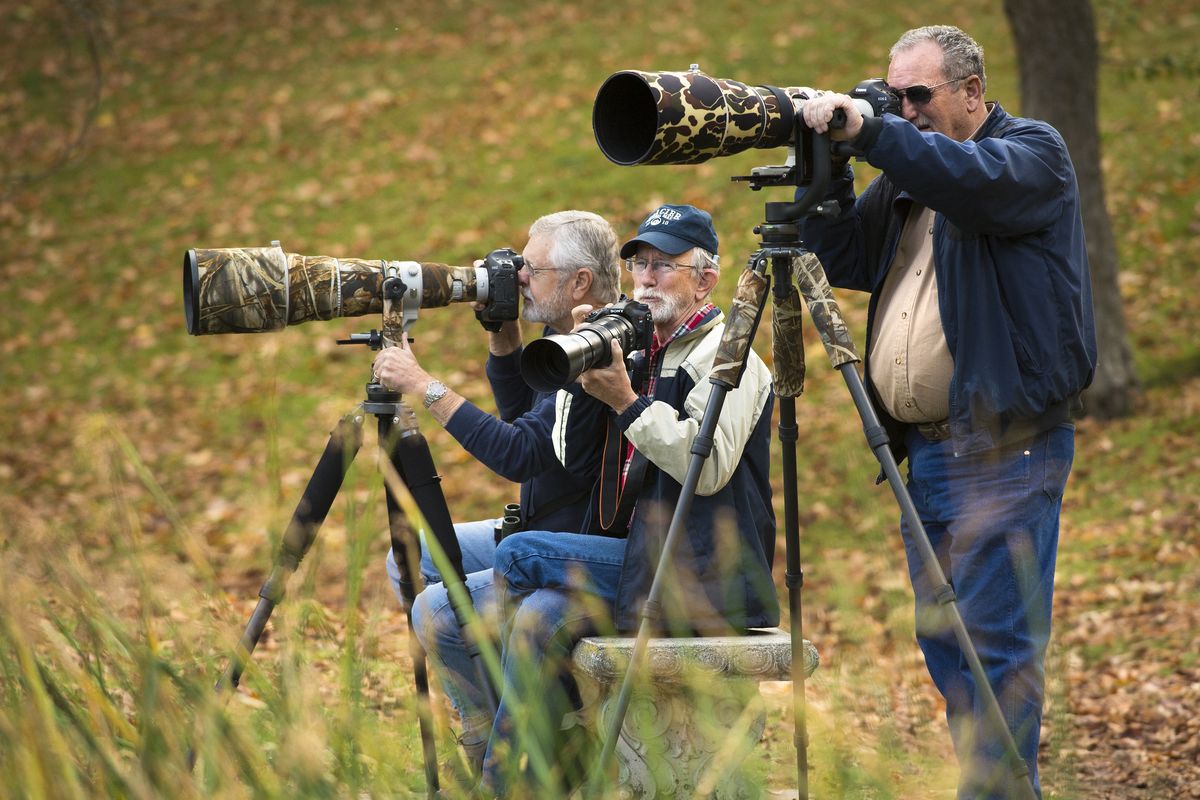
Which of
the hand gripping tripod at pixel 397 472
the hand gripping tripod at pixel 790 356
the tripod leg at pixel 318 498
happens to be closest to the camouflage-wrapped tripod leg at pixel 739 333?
the hand gripping tripod at pixel 790 356

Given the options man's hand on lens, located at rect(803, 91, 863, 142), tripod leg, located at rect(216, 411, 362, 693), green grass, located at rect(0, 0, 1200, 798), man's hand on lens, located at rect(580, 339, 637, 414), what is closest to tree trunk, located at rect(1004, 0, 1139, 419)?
green grass, located at rect(0, 0, 1200, 798)

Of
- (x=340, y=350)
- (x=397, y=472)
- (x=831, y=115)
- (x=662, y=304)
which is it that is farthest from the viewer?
(x=340, y=350)

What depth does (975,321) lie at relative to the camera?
2.76m

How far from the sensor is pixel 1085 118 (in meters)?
7.60

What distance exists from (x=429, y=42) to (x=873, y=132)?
38.7 feet

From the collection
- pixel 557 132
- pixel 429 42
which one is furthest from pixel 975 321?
pixel 429 42

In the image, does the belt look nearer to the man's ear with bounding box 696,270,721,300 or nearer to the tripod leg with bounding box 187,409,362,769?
the man's ear with bounding box 696,270,721,300

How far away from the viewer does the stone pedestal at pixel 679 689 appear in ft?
9.34

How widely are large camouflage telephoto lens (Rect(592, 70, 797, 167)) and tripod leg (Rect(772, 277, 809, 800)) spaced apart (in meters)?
0.30

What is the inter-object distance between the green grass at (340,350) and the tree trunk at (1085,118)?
0.25m

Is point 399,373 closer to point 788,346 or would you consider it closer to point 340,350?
point 788,346

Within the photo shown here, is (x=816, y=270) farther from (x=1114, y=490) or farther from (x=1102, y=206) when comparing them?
(x=1102, y=206)

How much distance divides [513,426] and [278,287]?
0.67 m

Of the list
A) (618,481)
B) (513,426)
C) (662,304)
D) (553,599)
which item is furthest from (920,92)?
(553,599)
